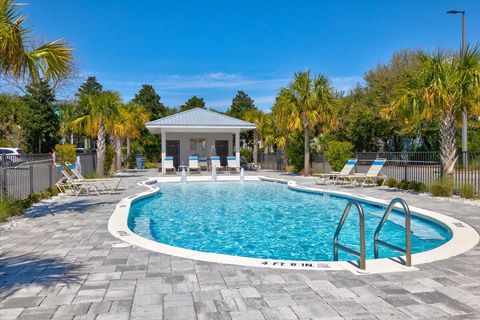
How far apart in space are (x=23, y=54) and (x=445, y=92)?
38.5 ft

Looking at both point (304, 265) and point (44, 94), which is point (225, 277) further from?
point (44, 94)

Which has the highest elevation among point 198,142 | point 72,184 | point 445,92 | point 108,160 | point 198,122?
point 198,122

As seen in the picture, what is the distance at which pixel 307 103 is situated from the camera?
2194 cm

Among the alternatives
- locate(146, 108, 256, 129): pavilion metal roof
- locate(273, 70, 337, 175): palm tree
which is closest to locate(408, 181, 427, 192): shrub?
locate(273, 70, 337, 175): palm tree

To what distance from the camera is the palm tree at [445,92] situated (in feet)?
38.2

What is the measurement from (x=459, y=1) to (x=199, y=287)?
2175cm

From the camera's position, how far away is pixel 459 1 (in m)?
19.6

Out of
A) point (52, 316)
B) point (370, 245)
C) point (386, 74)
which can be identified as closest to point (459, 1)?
point (386, 74)

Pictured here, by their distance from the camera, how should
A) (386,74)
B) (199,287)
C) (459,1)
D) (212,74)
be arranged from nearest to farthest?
(199,287), (459,1), (386,74), (212,74)

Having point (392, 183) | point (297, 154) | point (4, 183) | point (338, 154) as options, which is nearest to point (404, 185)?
point (392, 183)

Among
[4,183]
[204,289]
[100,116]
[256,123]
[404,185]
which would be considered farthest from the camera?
[256,123]

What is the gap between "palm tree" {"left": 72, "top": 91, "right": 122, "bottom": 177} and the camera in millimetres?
19891

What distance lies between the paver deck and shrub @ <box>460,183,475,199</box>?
6642 millimetres

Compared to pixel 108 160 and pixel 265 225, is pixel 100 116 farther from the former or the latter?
pixel 265 225
